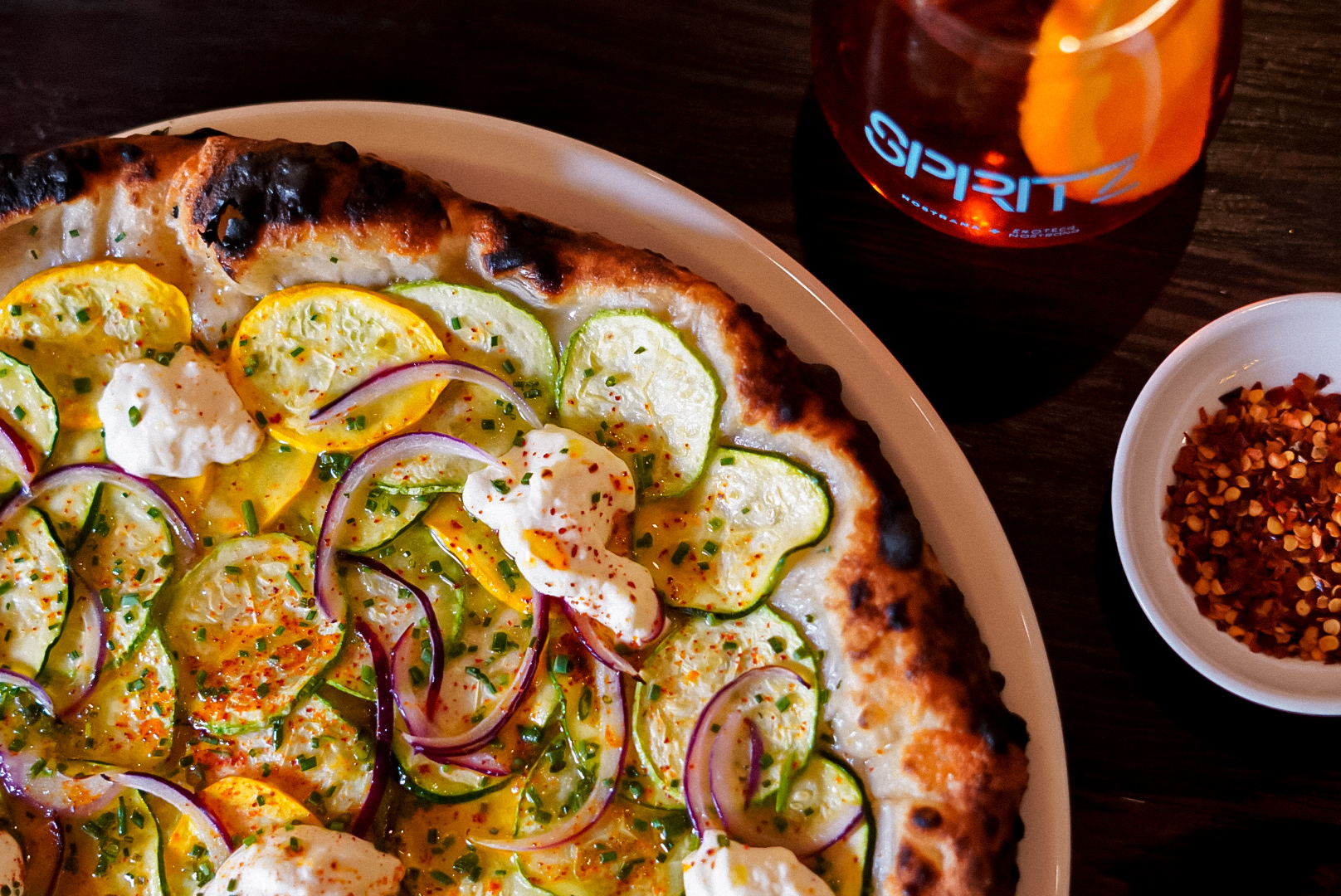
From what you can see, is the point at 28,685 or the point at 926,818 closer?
the point at 926,818

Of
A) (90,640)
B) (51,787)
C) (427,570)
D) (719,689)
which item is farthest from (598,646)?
(51,787)

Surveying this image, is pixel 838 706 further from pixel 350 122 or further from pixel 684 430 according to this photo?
pixel 350 122

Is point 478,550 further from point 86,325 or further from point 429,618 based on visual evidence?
point 86,325

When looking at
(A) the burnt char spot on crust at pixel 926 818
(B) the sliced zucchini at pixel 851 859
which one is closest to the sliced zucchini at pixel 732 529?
(B) the sliced zucchini at pixel 851 859

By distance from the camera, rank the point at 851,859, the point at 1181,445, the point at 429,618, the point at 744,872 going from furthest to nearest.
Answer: the point at 1181,445 < the point at 429,618 < the point at 851,859 < the point at 744,872

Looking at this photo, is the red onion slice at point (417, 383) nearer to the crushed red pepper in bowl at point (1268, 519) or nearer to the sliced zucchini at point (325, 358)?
the sliced zucchini at point (325, 358)

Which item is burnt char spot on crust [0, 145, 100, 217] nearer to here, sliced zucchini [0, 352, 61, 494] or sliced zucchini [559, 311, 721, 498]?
sliced zucchini [0, 352, 61, 494]
